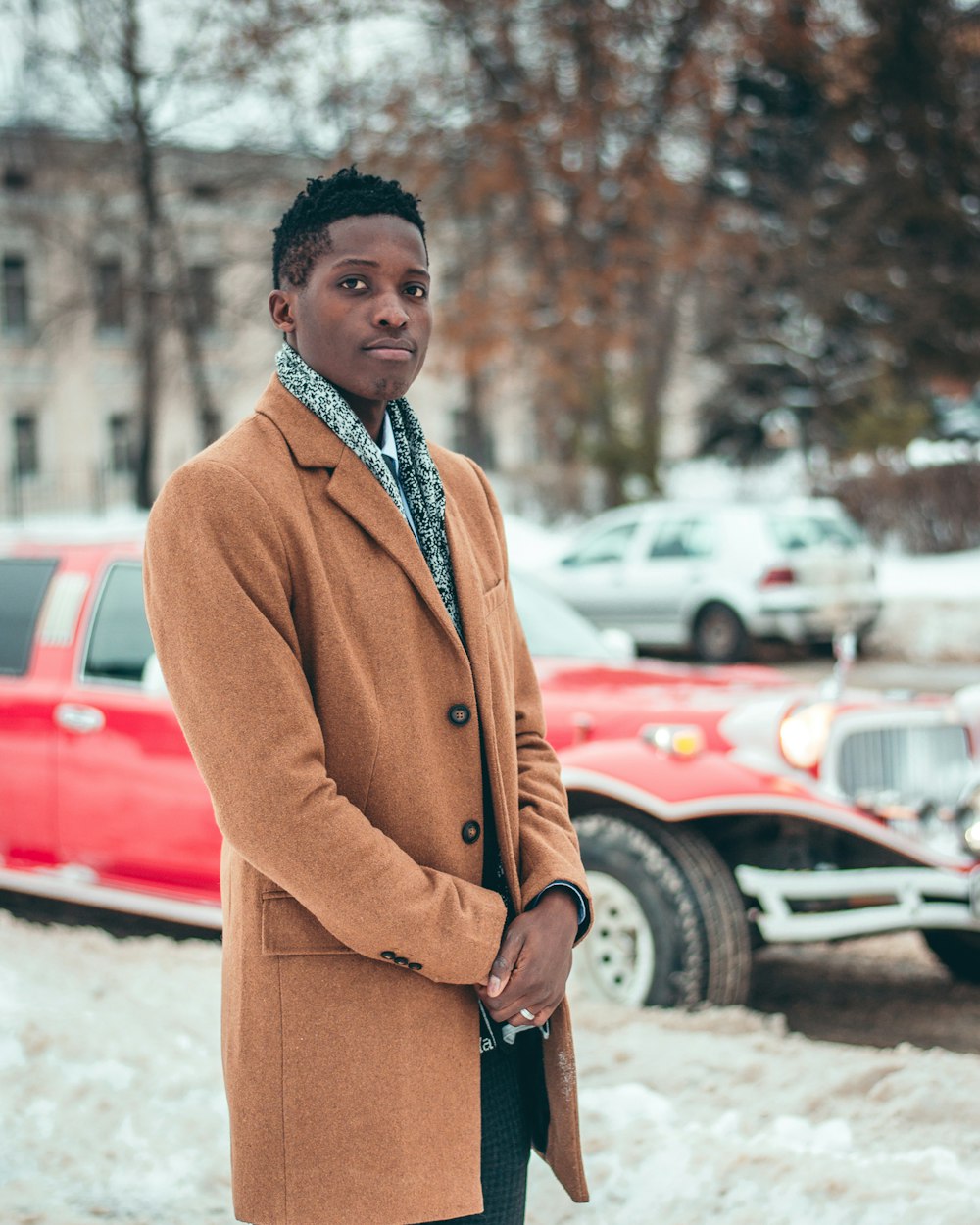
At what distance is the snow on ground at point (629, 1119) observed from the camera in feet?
9.91

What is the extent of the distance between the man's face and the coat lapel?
0.28 ft

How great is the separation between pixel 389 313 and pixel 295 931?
0.83m

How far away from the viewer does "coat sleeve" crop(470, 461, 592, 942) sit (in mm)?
1955

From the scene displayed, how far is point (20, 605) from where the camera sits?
18.1 feet

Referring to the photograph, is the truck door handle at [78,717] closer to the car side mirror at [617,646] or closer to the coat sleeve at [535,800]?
the car side mirror at [617,646]

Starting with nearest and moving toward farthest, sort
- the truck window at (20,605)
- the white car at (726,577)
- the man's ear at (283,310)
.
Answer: the man's ear at (283,310), the truck window at (20,605), the white car at (726,577)

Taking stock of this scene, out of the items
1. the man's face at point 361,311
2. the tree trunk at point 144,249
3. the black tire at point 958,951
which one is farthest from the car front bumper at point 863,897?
the tree trunk at point 144,249

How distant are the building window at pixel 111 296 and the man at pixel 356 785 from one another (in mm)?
25911

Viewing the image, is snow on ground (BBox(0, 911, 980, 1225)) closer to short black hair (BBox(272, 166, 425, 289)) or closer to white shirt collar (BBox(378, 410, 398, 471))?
white shirt collar (BBox(378, 410, 398, 471))

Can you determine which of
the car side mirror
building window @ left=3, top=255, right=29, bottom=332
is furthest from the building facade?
the car side mirror

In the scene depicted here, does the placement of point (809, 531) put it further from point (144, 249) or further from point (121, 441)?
point (121, 441)

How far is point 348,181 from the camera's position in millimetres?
1938

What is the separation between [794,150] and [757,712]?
1026 inches

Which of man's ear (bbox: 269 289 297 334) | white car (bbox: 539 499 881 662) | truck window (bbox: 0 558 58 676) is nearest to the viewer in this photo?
man's ear (bbox: 269 289 297 334)
